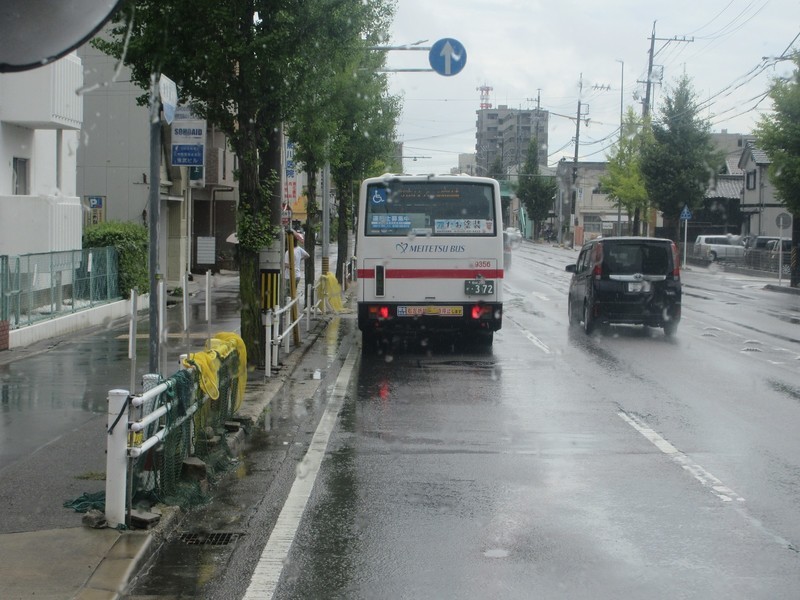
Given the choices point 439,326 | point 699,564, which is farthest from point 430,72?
point 699,564

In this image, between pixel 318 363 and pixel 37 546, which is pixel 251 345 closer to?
pixel 318 363

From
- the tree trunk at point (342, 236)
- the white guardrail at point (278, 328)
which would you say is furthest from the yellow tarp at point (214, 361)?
the tree trunk at point (342, 236)

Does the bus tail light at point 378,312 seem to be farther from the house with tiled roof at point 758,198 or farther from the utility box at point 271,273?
the house with tiled roof at point 758,198

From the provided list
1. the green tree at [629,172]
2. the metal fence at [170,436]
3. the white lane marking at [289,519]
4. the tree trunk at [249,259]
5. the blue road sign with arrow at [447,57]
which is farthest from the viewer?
the green tree at [629,172]

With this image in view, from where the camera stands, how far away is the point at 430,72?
59.5ft

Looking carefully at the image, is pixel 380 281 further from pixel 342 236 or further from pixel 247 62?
pixel 342 236

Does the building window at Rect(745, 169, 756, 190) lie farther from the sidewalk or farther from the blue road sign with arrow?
the sidewalk

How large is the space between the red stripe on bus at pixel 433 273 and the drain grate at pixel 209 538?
32.7 feet

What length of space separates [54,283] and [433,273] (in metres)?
6.81

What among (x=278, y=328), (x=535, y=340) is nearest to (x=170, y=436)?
(x=278, y=328)

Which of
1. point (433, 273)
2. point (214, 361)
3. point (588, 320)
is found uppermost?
point (433, 273)

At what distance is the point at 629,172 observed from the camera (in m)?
66.9

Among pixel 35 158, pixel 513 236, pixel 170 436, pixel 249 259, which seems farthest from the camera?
pixel 513 236

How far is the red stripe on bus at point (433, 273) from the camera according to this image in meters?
16.1
